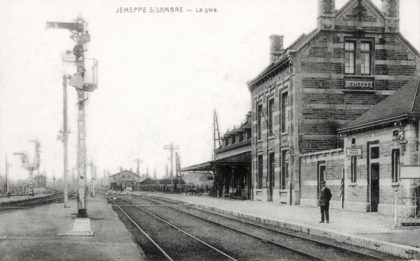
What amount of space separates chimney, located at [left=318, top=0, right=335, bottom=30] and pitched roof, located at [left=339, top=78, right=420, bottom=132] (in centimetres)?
623

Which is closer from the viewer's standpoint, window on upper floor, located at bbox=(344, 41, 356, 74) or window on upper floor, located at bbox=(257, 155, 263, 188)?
window on upper floor, located at bbox=(344, 41, 356, 74)

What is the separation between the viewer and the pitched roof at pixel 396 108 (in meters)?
21.9

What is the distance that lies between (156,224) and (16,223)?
5.09m

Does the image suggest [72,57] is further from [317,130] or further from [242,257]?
[317,130]

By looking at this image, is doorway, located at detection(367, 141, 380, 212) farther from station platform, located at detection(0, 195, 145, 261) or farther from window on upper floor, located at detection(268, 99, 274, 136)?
window on upper floor, located at detection(268, 99, 274, 136)

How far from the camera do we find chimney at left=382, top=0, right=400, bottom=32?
3084 centimetres

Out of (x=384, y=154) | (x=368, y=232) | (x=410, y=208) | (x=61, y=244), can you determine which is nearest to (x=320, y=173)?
(x=384, y=154)

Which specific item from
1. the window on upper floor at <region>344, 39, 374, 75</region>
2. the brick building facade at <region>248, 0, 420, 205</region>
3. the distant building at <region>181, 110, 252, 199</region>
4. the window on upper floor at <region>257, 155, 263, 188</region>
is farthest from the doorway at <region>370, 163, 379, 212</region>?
the distant building at <region>181, 110, 252, 199</region>

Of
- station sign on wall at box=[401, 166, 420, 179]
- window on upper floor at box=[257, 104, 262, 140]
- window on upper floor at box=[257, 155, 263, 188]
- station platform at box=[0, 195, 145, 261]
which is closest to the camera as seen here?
station platform at box=[0, 195, 145, 261]

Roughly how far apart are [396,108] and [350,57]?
8.49 meters

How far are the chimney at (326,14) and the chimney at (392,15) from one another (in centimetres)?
286

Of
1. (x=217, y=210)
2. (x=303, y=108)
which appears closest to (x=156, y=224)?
(x=217, y=210)

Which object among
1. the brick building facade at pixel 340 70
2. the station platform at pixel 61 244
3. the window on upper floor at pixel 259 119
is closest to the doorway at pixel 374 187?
the brick building facade at pixel 340 70

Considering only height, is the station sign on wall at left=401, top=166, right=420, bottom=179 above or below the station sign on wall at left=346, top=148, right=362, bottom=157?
below
